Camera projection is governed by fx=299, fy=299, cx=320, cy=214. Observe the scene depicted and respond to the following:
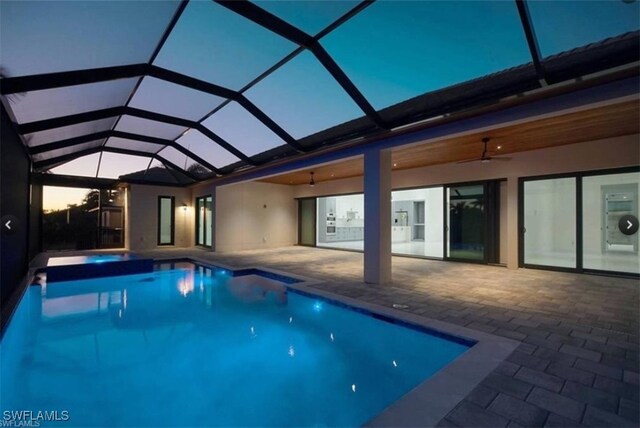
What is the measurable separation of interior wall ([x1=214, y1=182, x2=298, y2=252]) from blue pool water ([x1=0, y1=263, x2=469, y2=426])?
5957 millimetres

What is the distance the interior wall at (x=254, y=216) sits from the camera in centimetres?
1102

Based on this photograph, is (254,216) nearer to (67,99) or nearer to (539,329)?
(67,99)

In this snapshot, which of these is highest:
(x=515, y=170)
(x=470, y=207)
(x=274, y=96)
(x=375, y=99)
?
(x=274, y=96)

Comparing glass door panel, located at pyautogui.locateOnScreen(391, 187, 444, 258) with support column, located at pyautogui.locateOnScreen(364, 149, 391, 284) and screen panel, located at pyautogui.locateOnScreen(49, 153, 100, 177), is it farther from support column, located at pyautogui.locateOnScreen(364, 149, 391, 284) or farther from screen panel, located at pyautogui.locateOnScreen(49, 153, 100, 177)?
screen panel, located at pyautogui.locateOnScreen(49, 153, 100, 177)

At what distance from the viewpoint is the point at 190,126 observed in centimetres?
729

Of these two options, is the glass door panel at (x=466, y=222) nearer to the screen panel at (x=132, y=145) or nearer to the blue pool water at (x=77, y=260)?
the screen panel at (x=132, y=145)

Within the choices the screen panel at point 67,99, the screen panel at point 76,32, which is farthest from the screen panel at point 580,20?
the screen panel at point 67,99

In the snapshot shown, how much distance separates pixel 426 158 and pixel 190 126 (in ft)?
19.3

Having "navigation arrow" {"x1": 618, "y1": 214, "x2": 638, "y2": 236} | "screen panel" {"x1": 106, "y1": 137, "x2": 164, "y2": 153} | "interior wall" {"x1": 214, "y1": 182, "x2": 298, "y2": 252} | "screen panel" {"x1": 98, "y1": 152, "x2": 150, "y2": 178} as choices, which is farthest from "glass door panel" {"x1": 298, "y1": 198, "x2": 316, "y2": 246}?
"navigation arrow" {"x1": 618, "y1": 214, "x2": 638, "y2": 236}

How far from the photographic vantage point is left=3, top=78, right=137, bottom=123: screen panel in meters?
4.35

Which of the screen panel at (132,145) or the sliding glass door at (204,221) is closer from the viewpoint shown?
the screen panel at (132,145)

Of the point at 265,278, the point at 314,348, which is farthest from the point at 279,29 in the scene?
the point at 265,278

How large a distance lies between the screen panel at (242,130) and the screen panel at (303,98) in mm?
594

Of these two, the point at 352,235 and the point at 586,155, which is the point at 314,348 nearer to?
the point at 586,155
